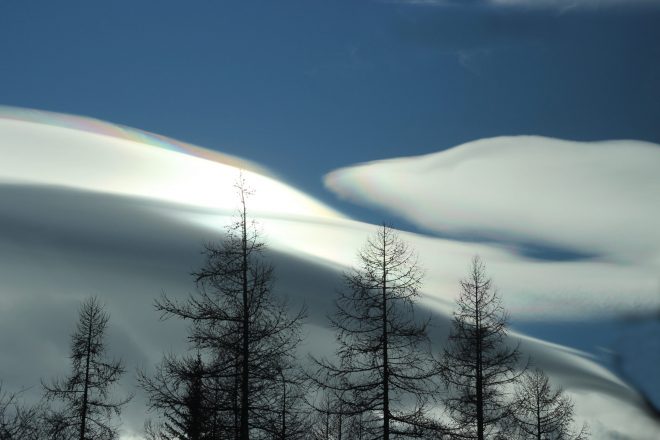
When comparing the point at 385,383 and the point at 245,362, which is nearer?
the point at 245,362

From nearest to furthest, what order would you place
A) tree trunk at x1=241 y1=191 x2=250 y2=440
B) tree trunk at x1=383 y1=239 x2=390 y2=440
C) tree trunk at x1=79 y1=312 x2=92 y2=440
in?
1. tree trunk at x1=241 y1=191 x2=250 y2=440
2. tree trunk at x1=383 y1=239 x2=390 y2=440
3. tree trunk at x1=79 y1=312 x2=92 y2=440

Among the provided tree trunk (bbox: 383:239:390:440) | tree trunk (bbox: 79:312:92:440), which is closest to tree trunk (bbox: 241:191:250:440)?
tree trunk (bbox: 383:239:390:440)

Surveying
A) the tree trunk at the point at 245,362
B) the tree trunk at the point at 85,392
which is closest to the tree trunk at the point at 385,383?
the tree trunk at the point at 245,362

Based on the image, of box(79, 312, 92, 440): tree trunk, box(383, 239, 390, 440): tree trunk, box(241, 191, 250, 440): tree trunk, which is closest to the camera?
box(241, 191, 250, 440): tree trunk

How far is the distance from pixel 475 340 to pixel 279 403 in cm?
900

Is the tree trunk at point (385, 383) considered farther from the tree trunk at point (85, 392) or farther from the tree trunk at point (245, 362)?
the tree trunk at point (85, 392)

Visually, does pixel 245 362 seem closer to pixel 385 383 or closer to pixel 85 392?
pixel 385 383

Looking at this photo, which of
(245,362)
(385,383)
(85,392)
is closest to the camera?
(245,362)

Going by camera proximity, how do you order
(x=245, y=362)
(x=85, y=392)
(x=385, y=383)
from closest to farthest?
(x=245, y=362) → (x=385, y=383) → (x=85, y=392)

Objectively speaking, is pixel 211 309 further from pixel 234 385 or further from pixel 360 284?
pixel 360 284

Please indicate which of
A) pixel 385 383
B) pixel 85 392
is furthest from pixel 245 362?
pixel 85 392

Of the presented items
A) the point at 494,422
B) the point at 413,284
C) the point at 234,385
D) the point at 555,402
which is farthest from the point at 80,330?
the point at 555,402

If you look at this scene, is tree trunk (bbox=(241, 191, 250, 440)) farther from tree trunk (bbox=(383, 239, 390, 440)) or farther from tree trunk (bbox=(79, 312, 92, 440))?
tree trunk (bbox=(79, 312, 92, 440))

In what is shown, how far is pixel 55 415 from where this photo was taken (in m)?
32.8
